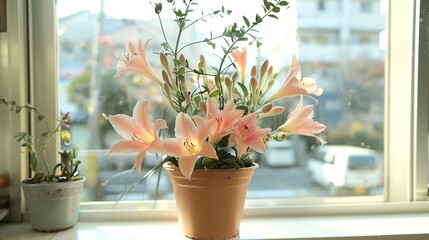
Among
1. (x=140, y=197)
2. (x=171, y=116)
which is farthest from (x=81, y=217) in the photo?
(x=171, y=116)

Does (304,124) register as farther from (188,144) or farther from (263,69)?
(188,144)

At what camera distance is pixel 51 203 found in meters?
0.94

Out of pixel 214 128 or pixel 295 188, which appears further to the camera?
pixel 295 188

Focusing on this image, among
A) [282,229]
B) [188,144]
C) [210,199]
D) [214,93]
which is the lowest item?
[282,229]

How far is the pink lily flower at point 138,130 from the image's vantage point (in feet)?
2.60

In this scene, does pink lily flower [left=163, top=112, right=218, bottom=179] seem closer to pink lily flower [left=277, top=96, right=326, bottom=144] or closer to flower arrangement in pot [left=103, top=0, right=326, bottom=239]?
flower arrangement in pot [left=103, top=0, right=326, bottom=239]

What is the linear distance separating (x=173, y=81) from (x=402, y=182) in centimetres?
82

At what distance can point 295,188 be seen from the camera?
1204 millimetres

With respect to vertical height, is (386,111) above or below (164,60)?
below

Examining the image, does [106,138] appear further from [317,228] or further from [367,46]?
[367,46]

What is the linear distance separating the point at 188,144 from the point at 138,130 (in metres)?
0.12

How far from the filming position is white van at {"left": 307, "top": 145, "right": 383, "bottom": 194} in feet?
3.95

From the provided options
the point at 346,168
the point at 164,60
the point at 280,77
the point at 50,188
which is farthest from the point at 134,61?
the point at 346,168

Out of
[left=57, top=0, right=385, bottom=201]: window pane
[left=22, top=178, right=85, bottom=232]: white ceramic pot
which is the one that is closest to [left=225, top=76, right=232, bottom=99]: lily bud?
[left=57, top=0, right=385, bottom=201]: window pane
